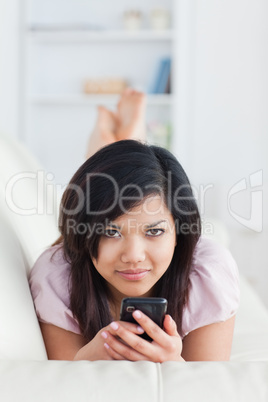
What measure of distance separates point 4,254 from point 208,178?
2955 mm

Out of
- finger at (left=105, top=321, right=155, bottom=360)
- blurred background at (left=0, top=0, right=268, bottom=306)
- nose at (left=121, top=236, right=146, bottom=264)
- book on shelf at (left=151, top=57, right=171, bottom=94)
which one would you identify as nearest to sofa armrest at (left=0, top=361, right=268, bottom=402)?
finger at (left=105, top=321, right=155, bottom=360)

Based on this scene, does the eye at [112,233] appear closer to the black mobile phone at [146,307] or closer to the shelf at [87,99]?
the black mobile phone at [146,307]

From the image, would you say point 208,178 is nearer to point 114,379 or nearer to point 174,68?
point 174,68

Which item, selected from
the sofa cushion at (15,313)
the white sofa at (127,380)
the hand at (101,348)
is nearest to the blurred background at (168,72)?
the sofa cushion at (15,313)

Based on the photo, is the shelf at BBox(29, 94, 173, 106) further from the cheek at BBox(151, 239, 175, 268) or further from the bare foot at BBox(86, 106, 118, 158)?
the cheek at BBox(151, 239, 175, 268)

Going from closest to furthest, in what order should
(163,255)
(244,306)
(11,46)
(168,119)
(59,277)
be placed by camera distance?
(163,255) → (59,277) → (244,306) → (11,46) → (168,119)

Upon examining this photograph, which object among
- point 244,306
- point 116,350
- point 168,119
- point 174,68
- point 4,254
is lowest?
point 244,306

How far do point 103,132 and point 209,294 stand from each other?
1.36m

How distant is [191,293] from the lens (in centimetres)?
119

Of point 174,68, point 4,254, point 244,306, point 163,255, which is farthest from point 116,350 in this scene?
point 174,68

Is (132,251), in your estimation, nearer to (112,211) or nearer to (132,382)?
(112,211)

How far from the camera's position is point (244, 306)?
1.64m

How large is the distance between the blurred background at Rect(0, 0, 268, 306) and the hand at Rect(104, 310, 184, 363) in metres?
2.79

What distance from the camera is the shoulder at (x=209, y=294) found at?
3.85ft
